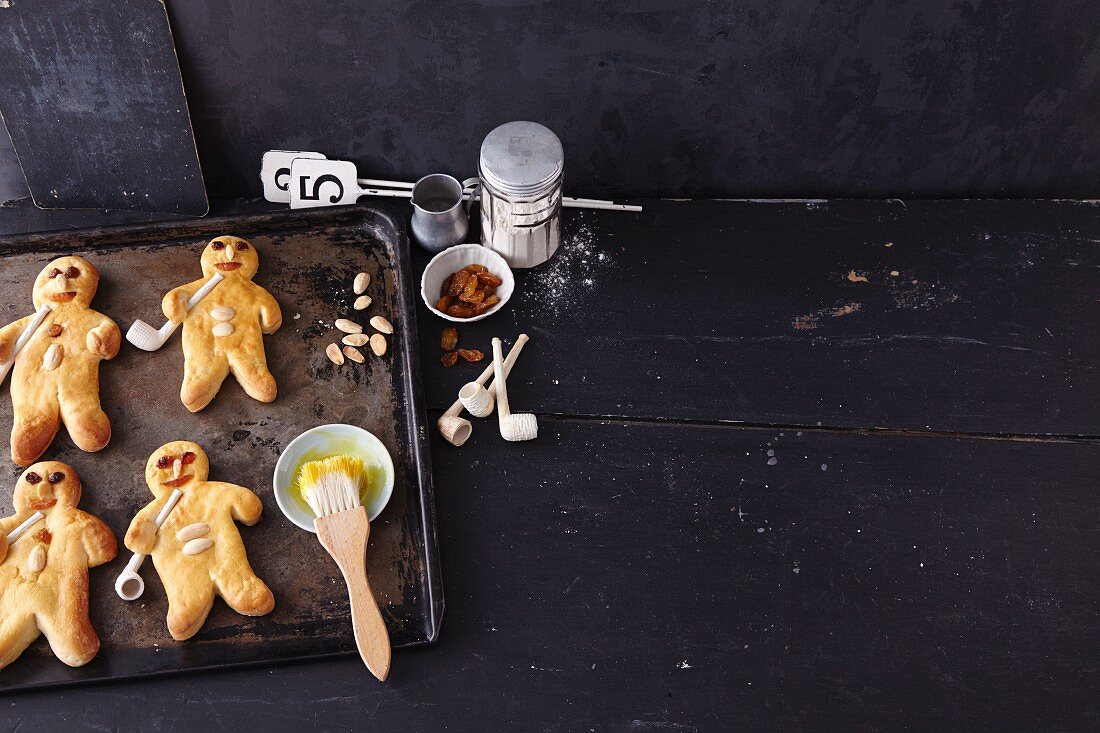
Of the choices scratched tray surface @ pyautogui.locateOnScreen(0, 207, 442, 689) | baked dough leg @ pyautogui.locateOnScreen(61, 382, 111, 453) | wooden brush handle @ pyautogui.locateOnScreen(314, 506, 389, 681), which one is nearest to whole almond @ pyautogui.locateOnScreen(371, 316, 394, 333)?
scratched tray surface @ pyautogui.locateOnScreen(0, 207, 442, 689)

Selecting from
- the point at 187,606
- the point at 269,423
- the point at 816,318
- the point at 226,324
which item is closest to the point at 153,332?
the point at 226,324

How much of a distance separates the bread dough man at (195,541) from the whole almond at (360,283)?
0.38m

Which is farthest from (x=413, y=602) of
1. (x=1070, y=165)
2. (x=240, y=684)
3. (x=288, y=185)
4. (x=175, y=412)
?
(x=1070, y=165)

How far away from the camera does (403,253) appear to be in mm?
1469

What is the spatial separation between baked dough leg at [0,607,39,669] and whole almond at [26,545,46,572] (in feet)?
0.21

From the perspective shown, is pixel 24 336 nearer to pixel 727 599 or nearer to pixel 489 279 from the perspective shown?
pixel 489 279

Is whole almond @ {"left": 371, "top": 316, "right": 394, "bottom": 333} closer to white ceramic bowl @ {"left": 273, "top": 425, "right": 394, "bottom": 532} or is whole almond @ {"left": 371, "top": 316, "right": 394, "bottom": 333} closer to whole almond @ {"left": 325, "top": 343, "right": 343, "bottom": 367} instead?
whole almond @ {"left": 325, "top": 343, "right": 343, "bottom": 367}

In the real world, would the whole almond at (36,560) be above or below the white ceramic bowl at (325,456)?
below

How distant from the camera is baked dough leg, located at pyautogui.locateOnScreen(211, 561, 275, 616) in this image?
45.1 inches

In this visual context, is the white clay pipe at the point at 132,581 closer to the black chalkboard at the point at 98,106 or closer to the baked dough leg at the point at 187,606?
the baked dough leg at the point at 187,606

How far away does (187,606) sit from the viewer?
3.70 feet

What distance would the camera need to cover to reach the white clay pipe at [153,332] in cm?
136

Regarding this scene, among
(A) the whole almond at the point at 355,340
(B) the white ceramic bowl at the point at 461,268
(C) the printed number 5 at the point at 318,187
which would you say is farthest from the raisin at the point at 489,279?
(C) the printed number 5 at the point at 318,187

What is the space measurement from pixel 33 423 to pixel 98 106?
0.58m
